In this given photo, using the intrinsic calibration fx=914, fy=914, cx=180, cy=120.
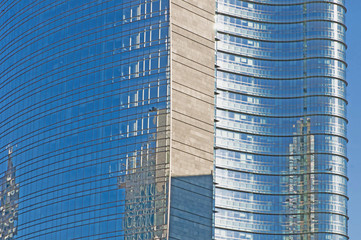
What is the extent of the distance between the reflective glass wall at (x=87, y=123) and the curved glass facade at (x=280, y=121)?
58.1 ft

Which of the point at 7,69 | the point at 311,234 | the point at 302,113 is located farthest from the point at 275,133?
the point at 7,69

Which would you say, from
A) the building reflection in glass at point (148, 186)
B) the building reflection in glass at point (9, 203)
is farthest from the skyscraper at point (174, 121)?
the building reflection in glass at point (9, 203)

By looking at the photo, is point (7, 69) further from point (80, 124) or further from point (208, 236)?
point (208, 236)

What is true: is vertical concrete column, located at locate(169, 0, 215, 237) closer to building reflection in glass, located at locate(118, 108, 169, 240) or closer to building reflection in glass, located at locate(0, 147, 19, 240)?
building reflection in glass, located at locate(118, 108, 169, 240)

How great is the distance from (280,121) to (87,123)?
3694cm

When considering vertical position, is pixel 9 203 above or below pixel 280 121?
below

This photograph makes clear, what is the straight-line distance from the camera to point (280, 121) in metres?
172

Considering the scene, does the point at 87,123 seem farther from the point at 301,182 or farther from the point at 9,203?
the point at 301,182

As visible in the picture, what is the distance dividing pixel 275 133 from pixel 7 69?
57844 mm

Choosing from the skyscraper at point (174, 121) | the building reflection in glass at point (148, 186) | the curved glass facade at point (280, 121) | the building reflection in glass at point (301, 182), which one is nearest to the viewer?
the building reflection in glass at point (148, 186)

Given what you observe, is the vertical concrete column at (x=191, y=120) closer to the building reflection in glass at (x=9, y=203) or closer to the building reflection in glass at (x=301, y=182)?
the building reflection in glass at (x=301, y=182)

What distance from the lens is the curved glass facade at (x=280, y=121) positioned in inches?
6550

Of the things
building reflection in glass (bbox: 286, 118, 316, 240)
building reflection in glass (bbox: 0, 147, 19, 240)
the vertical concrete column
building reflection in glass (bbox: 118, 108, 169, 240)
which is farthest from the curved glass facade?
building reflection in glass (bbox: 0, 147, 19, 240)

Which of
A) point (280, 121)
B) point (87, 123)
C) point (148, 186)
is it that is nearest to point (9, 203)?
point (87, 123)
